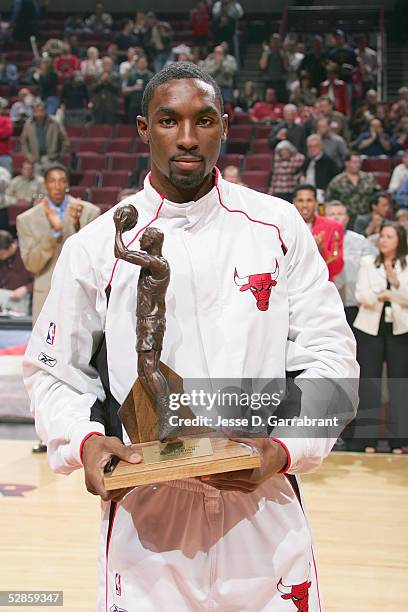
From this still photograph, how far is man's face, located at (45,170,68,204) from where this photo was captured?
5980 millimetres

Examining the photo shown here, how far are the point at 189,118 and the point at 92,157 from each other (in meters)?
11.0

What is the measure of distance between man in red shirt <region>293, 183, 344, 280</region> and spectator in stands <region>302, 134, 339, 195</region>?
12.4 ft

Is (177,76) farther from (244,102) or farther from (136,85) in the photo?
(244,102)

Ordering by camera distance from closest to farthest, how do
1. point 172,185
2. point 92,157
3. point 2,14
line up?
point 172,185 < point 92,157 < point 2,14

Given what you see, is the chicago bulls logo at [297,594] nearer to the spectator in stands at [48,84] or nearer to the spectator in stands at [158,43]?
the spectator in stands at [48,84]

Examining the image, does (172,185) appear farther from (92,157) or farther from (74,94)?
(74,94)

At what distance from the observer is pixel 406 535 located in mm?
4453

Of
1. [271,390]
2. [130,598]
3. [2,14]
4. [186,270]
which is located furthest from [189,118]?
[2,14]

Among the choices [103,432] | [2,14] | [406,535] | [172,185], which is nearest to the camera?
[103,432]

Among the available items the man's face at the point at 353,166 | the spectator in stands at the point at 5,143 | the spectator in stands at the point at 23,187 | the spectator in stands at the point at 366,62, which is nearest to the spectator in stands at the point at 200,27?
the spectator in stands at the point at 366,62

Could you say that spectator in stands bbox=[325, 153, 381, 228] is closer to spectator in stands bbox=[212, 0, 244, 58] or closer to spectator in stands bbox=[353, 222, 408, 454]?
spectator in stands bbox=[353, 222, 408, 454]

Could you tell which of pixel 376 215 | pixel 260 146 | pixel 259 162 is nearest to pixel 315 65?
pixel 260 146

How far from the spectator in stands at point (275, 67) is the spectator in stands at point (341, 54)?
0.71 metres

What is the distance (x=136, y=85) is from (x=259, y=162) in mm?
2313
